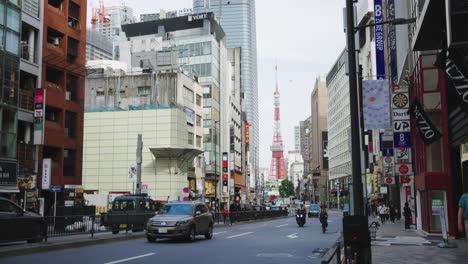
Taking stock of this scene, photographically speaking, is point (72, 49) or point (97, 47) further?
point (97, 47)

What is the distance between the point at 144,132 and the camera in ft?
219

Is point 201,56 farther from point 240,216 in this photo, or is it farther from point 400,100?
point 400,100

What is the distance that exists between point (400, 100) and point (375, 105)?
1369 centimetres

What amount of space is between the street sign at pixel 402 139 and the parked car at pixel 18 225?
63.5 ft

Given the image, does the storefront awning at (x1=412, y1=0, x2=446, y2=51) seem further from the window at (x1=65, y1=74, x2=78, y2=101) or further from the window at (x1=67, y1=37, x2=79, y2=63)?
the window at (x1=67, y1=37, x2=79, y2=63)

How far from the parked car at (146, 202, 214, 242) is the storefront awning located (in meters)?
11.0

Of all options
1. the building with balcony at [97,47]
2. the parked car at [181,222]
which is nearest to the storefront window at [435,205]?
the parked car at [181,222]

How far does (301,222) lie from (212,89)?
162ft

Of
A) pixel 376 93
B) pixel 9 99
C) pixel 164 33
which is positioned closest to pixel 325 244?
pixel 376 93

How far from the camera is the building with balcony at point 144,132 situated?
6494 centimetres

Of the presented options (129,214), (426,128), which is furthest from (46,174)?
(426,128)

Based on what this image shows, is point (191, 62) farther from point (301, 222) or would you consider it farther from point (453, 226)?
point (453, 226)

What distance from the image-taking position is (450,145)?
21.9m

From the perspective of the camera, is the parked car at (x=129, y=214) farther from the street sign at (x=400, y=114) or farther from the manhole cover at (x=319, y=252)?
the street sign at (x=400, y=114)
